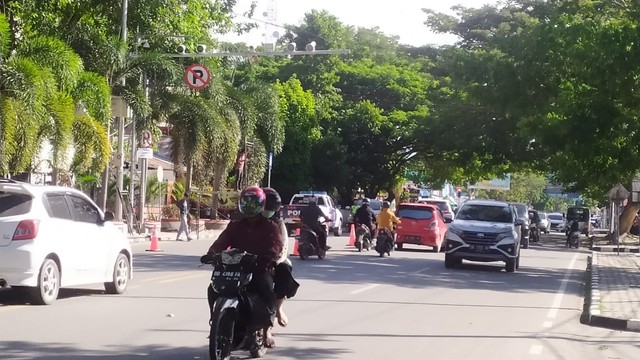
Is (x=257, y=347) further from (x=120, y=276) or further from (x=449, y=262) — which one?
(x=449, y=262)

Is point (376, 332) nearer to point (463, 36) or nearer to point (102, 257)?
point (102, 257)

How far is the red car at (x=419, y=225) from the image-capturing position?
34.3 m

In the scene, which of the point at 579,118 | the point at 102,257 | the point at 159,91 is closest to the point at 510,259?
the point at 579,118

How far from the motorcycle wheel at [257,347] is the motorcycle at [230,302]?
46 cm

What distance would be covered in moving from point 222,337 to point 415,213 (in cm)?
2557

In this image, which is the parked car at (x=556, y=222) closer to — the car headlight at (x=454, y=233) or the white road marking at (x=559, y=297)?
the white road marking at (x=559, y=297)

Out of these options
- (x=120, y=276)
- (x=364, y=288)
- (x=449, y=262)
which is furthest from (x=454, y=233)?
(x=120, y=276)

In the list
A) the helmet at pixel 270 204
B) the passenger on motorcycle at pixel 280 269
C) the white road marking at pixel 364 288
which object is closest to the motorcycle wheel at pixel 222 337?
the passenger on motorcycle at pixel 280 269

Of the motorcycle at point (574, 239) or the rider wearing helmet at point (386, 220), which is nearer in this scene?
the rider wearing helmet at point (386, 220)

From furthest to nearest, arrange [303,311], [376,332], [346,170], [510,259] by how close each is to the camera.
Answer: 1. [346,170]
2. [510,259]
3. [303,311]
4. [376,332]

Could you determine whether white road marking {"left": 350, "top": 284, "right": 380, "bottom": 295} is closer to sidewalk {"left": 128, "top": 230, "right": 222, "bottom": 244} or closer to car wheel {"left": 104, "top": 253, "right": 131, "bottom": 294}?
car wheel {"left": 104, "top": 253, "right": 131, "bottom": 294}

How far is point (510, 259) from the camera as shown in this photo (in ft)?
86.2

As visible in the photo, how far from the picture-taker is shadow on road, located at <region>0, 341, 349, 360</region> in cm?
1027

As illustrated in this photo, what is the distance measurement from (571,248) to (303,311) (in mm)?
37118
